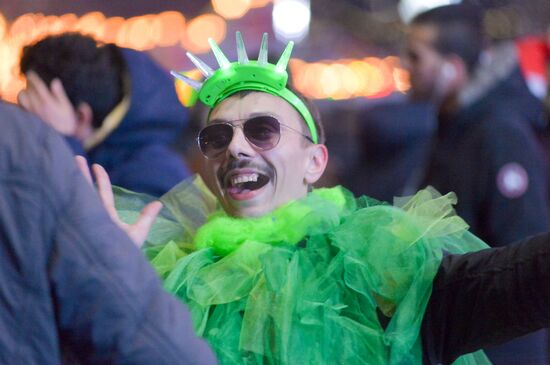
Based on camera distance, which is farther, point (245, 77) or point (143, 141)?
point (143, 141)

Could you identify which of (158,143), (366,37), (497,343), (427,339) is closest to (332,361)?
(427,339)

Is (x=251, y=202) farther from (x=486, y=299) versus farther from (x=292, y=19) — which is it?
(x=292, y=19)

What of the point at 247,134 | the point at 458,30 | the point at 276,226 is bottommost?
the point at 276,226

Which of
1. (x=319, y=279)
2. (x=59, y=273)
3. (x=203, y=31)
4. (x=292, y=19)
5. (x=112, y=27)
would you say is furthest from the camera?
(x=292, y=19)

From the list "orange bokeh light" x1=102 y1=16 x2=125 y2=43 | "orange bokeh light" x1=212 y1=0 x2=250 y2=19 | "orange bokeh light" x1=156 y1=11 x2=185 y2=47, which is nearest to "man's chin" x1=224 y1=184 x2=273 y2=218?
"orange bokeh light" x1=102 y1=16 x2=125 y2=43

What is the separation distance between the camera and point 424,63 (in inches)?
179

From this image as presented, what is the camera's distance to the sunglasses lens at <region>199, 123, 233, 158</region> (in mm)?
2736

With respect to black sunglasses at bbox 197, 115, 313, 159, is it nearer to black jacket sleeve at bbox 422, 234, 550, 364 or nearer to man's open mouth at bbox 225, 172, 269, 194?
man's open mouth at bbox 225, 172, 269, 194

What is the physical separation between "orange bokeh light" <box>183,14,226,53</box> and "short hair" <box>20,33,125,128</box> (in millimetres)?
5431

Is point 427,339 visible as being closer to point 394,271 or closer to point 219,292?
point 394,271

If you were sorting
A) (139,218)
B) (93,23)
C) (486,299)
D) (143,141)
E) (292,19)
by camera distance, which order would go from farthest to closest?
(292,19), (93,23), (143,141), (486,299), (139,218)

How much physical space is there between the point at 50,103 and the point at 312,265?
4.74 ft

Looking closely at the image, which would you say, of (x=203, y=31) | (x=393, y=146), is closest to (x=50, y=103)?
(x=393, y=146)

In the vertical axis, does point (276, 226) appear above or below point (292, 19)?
below
